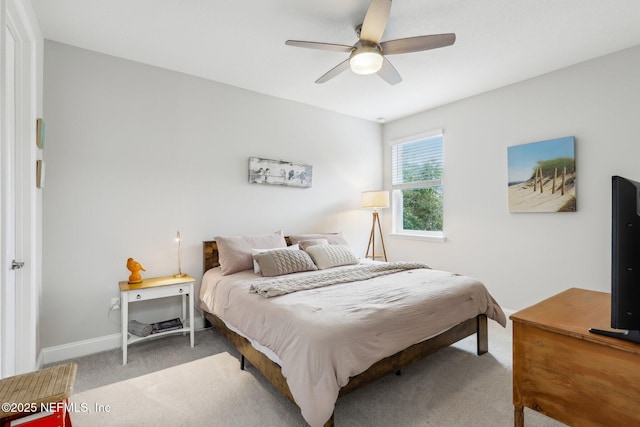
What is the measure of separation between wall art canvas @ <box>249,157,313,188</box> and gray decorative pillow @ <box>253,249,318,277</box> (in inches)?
43.4

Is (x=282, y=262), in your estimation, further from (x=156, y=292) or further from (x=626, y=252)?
(x=626, y=252)

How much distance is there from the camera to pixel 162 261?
307 centimetres

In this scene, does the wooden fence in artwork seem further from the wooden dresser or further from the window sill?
the wooden dresser

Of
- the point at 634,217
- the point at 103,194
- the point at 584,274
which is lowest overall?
the point at 584,274

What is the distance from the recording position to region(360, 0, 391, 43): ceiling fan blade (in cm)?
182

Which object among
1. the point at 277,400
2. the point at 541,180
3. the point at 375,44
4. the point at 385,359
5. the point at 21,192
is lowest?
the point at 277,400

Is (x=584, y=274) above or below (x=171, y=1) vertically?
below

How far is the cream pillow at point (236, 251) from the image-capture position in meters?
2.99

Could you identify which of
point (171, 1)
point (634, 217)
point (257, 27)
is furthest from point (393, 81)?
point (634, 217)

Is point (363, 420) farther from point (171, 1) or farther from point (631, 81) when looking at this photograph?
point (631, 81)

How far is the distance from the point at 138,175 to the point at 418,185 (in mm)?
3627

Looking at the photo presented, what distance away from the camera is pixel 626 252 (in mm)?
1069

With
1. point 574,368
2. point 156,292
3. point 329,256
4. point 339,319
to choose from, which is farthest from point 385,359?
point 156,292

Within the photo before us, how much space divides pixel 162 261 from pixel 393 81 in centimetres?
282
